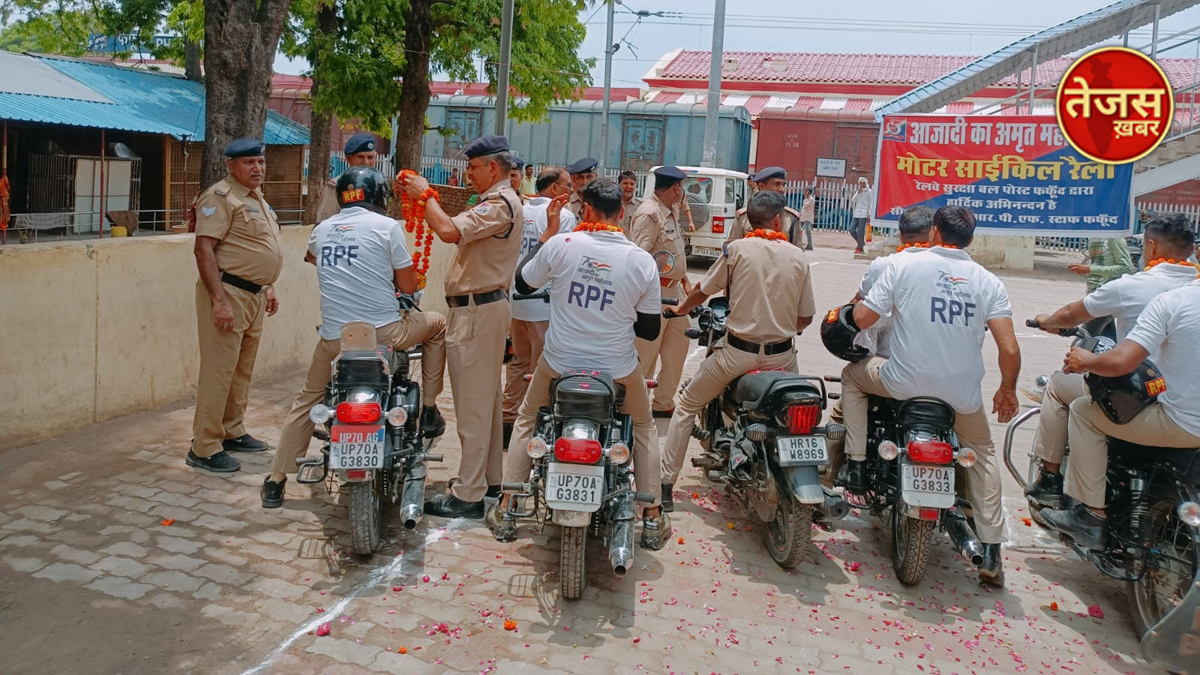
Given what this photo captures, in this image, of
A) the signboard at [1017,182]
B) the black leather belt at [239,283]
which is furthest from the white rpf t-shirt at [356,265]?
the signboard at [1017,182]

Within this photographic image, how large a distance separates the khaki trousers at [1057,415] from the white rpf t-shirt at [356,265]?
342cm

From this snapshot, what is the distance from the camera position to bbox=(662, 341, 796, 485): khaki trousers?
210 inches

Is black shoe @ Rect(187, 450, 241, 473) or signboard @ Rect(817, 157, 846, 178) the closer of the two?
black shoe @ Rect(187, 450, 241, 473)

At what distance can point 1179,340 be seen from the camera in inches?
175

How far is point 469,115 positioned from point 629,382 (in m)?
25.8

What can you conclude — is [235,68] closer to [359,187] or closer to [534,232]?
[534,232]

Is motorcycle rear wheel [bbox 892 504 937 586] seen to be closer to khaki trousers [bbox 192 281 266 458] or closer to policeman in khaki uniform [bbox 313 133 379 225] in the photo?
khaki trousers [bbox 192 281 266 458]

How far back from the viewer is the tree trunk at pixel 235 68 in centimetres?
811

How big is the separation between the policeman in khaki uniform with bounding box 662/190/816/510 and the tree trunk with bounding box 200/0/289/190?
4.69 meters

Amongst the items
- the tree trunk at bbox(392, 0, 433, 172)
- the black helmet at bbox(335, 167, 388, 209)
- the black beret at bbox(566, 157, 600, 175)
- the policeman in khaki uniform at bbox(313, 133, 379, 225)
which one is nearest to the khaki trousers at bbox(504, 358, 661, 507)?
the black helmet at bbox(335, 167, 388, 209)

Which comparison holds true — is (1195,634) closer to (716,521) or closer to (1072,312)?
(1072,312)

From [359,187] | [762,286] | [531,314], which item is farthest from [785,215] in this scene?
[359,187]

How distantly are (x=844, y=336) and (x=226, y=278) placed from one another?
137 inches

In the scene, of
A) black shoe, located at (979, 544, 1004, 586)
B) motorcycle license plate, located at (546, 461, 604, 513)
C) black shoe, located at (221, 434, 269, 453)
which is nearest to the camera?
motorcycle license plate, located at (546, 461, 604, 513)
